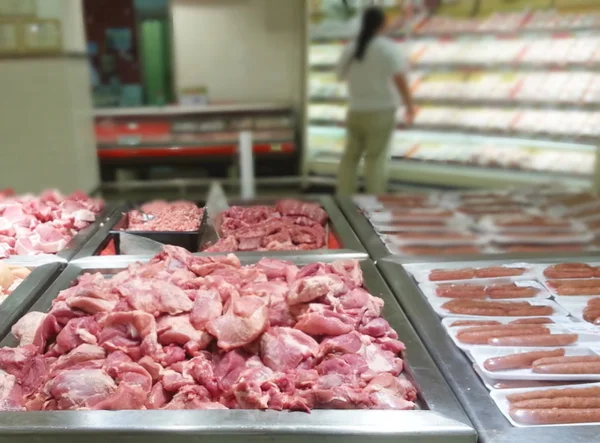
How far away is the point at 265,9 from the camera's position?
4.32 ft

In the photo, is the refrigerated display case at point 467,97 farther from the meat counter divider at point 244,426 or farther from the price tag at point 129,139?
the meat counter divider at point 244,426

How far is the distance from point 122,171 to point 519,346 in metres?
1.20

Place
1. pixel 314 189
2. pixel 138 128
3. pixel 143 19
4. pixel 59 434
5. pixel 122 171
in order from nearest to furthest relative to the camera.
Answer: pixel 59 434 < pixel 143 19 < pixel 138 128 < pixel 122 171 < pixel 314 189

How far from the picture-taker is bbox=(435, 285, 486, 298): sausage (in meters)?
1.78

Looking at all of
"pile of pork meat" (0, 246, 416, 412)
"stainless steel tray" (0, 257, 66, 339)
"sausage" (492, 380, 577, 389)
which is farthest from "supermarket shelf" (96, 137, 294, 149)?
"sausage" (492, 380, 577, 389)

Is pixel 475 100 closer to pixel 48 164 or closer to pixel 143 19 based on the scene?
pixel 143 19

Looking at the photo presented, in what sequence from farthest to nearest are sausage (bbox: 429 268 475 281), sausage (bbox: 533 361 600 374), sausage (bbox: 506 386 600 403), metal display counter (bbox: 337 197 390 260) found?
1. metal display counter (bbox: 337 197 390 260)
2. sausage (bbox: 429 268 475 281)
3. sausage (bbox: 533 361 600 374)
4. sausage (bbox: 506 386 600 403)

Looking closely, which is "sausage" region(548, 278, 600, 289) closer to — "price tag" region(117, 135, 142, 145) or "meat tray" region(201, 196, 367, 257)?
"meat tray" region(201, 196, 367, 257)

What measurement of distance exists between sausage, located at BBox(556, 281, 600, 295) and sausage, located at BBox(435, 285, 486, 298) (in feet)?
0.87

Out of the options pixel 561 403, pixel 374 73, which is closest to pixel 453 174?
pixel 374 73

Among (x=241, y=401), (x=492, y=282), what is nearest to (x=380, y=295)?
(x=492, y=282)

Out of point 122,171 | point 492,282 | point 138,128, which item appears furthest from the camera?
point 492,282

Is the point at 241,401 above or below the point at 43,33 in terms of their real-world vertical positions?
below

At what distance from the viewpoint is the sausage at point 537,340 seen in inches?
58.2
